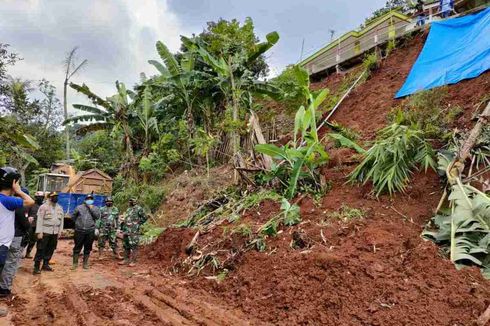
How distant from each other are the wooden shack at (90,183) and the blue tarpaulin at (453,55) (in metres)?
12.6

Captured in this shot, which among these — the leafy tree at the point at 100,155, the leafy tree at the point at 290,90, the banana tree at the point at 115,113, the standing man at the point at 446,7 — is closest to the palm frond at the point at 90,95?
the banana tree at the point at 115,113

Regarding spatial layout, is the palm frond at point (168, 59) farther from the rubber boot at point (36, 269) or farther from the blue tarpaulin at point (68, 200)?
the rubber boot at point (36, 269)

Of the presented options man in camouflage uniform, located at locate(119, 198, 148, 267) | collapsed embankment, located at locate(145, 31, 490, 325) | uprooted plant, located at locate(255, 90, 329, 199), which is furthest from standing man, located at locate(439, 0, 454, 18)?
man in camouflage uniform, located at locate(119, 198, 148, 267)

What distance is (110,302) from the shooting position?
4.99 meters

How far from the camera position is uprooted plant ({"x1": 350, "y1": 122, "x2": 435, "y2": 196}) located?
6.54 m

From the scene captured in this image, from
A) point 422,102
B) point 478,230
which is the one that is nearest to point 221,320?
point 478,230

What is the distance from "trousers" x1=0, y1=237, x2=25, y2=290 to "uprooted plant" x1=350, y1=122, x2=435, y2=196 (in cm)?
563

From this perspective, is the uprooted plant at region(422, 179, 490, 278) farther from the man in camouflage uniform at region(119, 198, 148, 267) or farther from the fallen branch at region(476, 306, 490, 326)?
the man in camouflage uniform at region(119, 198, 148, 267)

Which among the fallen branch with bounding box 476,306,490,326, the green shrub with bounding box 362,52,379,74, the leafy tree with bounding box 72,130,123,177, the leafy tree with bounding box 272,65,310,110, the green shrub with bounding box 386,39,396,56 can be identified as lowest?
the fallen branch with bounding box 476,306,490,326

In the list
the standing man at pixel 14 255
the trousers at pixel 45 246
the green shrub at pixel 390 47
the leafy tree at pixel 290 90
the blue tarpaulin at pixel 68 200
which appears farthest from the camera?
the green shrub at pixel 390 47

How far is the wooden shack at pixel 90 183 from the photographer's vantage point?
16297 mm

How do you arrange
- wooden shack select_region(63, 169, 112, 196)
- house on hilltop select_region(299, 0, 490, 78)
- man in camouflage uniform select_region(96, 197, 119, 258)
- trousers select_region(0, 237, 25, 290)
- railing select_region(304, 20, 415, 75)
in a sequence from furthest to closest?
1. wooden shack select_region(63, 169, 112, 196)
2. railing select_region(304, 20, 415, 75)
3. house on hilltop select_region(299, 0, 490, 78)
4. man in camouflage uniform select_region(96, 197, 119, 258)
5. trousers select_region(0, 237, 25, 290)

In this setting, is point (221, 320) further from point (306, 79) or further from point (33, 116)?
point (33, 116)

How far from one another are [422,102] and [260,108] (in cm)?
933
